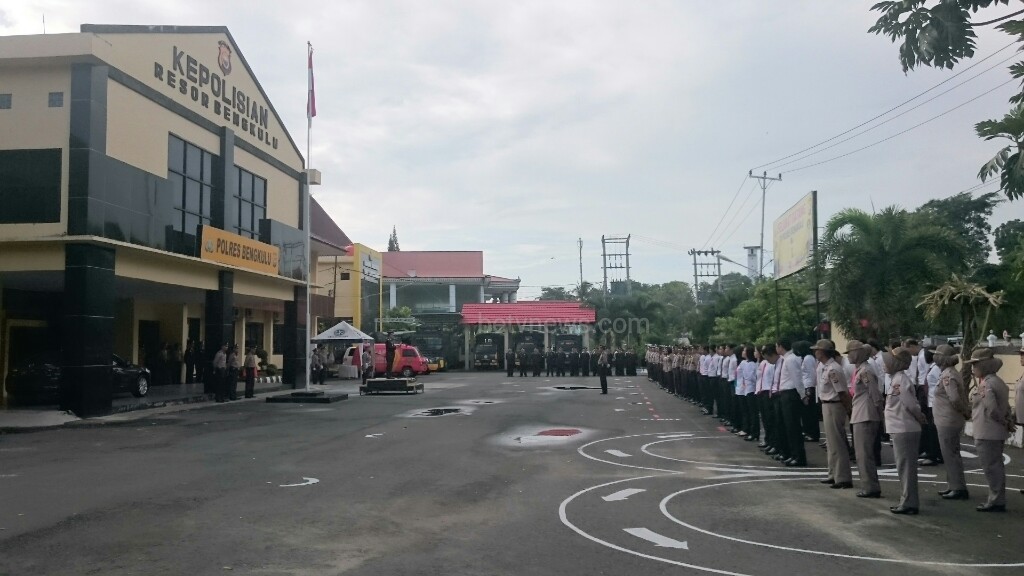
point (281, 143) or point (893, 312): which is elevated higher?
point (281, 143)

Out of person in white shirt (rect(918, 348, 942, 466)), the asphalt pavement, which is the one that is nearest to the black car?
the asphalt pavement

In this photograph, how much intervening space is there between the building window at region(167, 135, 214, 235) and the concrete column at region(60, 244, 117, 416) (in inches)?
169

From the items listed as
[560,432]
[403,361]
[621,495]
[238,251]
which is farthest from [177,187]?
[403,361]

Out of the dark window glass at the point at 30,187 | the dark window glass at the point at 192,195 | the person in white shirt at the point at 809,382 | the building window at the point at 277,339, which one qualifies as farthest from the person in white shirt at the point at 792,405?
the building window at the point at 277,339

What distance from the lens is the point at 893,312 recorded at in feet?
64.5

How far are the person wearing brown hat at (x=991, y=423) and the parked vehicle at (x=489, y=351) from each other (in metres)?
45.7

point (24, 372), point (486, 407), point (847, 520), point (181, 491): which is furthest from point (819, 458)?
point (24, 372)

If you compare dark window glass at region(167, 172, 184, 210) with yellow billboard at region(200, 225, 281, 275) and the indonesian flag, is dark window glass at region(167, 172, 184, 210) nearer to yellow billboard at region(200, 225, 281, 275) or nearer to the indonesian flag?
yellow billboard at region(200, 225, 281, 275)

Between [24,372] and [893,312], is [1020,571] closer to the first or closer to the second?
[893,312]

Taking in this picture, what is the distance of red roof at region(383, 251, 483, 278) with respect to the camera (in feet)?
239

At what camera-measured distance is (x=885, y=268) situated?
789 inches

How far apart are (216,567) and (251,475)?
4.73 m

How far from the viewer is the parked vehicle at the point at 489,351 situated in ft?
179

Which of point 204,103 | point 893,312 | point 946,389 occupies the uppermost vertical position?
point 204,103
